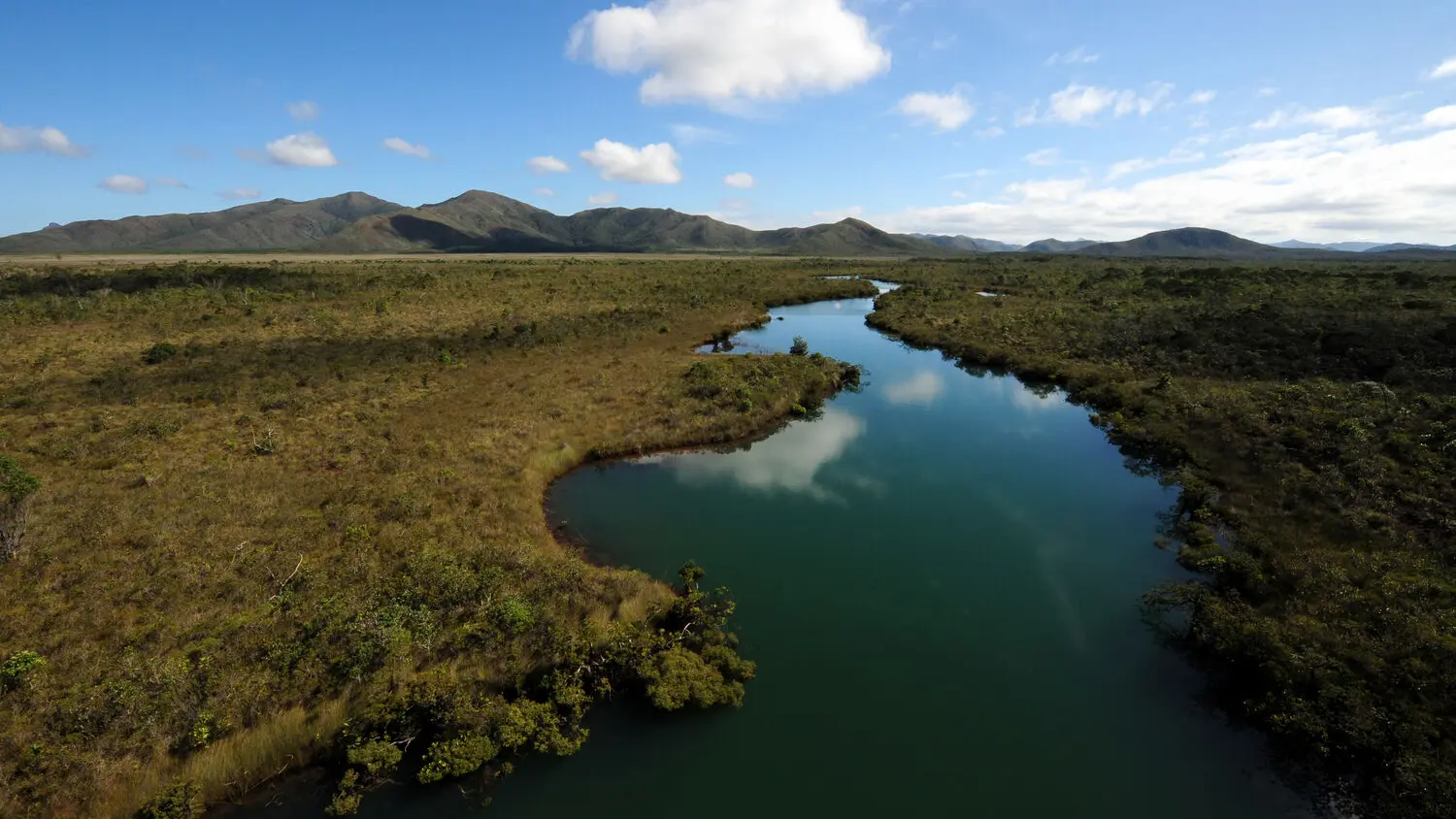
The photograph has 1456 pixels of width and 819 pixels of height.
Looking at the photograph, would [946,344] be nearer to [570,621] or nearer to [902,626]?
[902,626]

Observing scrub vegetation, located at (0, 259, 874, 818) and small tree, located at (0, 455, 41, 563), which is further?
small tree, located at (0, 455, 41, 563)

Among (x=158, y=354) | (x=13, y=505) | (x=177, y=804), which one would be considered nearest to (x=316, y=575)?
(x=177, y=804)

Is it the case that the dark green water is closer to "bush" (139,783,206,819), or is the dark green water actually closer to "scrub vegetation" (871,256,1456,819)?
"scrub vegetation" (871,256,1456,819)

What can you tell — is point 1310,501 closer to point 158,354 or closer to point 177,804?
point 177,804

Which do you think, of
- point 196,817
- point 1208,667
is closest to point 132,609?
point 196,817

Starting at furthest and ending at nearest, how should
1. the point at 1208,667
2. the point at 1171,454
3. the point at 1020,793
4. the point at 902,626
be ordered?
the point at 1171,454 < the point at 902,626 < the point at 1208,667 < the point at 1020,793

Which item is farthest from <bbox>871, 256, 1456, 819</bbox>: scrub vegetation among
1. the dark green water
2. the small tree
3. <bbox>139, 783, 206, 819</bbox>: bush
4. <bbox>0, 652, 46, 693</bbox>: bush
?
the small tree
